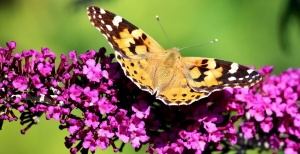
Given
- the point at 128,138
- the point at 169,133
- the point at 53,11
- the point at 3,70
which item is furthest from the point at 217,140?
the point at 53,11

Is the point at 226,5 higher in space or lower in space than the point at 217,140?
higher

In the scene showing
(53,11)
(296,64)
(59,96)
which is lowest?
(59,96)

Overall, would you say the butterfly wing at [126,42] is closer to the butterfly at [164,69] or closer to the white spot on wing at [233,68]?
the butterfly at [164,69]

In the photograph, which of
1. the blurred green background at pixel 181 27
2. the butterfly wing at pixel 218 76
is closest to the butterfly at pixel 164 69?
the butterfly wing at pixel 218 76

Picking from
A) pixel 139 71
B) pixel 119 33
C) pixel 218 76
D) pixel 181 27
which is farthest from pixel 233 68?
pixel 181 27

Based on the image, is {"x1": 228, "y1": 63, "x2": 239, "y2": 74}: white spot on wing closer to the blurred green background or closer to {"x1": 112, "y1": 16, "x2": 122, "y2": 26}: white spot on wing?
{"x1": 112, "y1": 16, "x2": 122, "y2": 26}: white spot on wing

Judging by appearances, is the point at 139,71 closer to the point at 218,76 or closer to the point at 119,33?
the point at 119,33

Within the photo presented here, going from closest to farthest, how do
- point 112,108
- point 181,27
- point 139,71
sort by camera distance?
point 112,108 < point 139,71 < point 181,27

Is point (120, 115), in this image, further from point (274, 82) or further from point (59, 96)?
point (274, 82)
